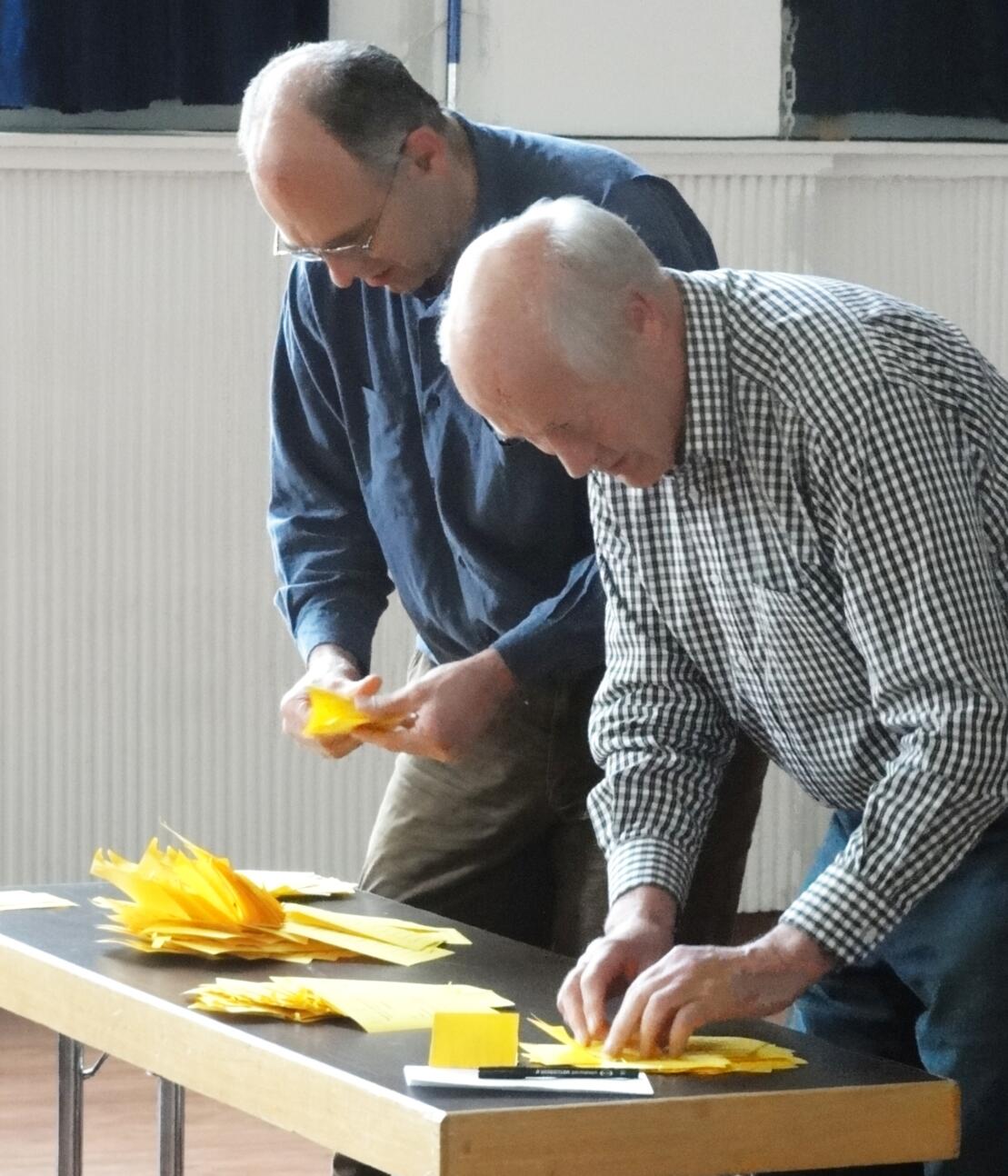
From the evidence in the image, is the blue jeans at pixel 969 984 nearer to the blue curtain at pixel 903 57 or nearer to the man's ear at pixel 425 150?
the man's ear at pixel 425 150

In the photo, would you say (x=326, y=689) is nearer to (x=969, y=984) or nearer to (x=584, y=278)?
(x=584, y=278)

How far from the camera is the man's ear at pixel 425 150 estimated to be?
2.21 m

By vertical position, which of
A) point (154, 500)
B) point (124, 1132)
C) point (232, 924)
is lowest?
point (124, 1132)

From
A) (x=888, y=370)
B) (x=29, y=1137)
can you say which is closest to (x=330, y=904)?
(x=888, y=370)

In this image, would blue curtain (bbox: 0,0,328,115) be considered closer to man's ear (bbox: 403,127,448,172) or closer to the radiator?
the radiator

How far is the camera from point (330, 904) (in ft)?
7.18

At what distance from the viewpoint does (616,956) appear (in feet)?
5.72

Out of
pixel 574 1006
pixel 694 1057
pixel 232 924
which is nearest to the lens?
pixel 694 1057

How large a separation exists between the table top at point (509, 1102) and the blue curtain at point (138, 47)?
2.96m

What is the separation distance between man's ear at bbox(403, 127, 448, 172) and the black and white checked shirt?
19.3 inches

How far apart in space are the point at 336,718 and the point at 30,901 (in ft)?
1.26

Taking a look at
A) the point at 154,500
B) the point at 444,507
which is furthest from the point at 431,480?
the point at 154,500

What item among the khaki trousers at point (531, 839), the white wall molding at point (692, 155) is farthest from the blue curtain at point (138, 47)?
the khaki trousers at point (531, 839)

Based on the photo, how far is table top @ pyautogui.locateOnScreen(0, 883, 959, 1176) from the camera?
144 cm
